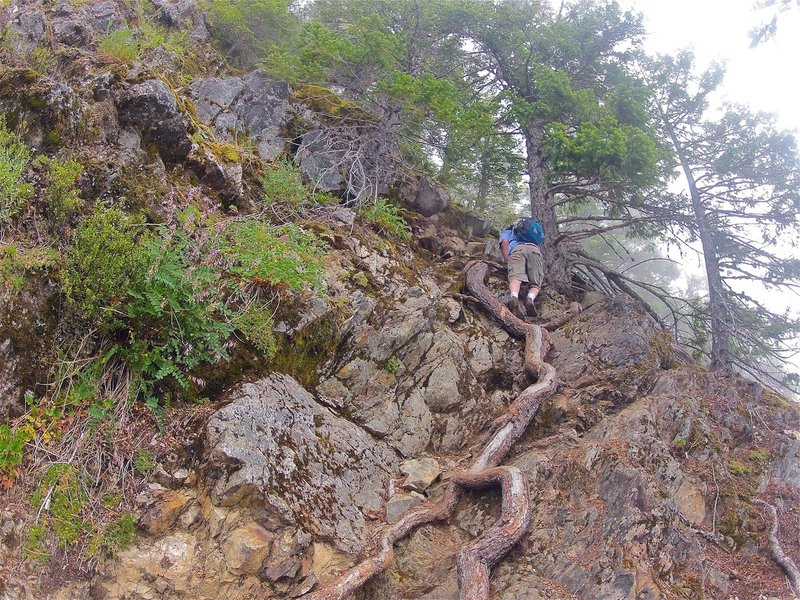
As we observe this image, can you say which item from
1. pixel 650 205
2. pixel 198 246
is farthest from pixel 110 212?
pixel 650 205

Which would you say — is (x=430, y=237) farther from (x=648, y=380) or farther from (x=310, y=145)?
(x=648, y=380)

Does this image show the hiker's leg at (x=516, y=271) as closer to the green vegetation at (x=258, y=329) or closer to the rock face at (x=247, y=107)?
the rock face at (x=247, y=107)

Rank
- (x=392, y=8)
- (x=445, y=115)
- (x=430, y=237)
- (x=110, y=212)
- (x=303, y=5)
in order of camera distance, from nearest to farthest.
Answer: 1. (x=110, y=212)
2. (x=445, y=115)
3. (x=430, y=237)
4. (x=392, y=8)
5. (x=303, y=5)

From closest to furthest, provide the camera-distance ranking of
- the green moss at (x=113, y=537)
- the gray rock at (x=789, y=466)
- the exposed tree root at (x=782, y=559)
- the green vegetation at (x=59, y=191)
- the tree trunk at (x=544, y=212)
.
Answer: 1. the green moss at (x=113, y=537)
2. the green vegetation at (x=59, y=191)
3. the exposed tree root at (x=782, y=559)
4. the gray rock at (x=789, y=466)
5. the tree trunk at (x=544, y=212)

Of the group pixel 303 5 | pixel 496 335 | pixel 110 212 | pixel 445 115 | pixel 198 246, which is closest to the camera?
pixel 110 212

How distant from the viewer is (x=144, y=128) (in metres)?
6.57

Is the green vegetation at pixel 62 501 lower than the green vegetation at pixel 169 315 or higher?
lower

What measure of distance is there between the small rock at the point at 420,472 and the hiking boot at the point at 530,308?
4222mm

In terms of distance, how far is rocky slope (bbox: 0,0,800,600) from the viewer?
4273 millimetres

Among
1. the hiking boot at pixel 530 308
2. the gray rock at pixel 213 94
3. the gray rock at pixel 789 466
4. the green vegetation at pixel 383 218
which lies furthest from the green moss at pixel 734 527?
the gray rock at pixel 213 94

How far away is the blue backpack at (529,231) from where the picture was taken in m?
9.79

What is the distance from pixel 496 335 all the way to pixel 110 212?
19.2 ft

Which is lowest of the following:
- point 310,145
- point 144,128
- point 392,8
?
point 144,128

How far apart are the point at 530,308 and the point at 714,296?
3559 mm
